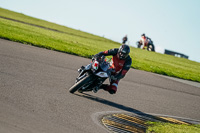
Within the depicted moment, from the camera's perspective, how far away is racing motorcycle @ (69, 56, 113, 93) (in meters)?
8.76

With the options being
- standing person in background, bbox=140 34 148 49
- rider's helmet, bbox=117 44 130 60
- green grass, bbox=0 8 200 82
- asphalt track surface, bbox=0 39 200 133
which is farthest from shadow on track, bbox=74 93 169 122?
standing person in background, bbox=140 34 148 49

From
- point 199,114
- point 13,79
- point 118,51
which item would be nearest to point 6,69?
point 13,79

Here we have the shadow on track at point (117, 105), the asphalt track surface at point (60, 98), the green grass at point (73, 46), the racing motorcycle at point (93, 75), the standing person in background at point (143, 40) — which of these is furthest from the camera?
the standing person in background at point (143, 40)

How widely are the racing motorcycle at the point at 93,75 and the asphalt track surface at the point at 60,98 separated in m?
0.33

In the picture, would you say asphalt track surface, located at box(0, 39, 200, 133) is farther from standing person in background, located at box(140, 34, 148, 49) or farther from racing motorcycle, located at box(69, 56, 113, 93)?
standing person in background, located at box(140, 34, 148, 49)

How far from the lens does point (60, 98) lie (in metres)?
8.30

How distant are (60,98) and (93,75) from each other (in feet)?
3.64

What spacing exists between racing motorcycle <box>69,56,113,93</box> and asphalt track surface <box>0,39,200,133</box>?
0.33 meters

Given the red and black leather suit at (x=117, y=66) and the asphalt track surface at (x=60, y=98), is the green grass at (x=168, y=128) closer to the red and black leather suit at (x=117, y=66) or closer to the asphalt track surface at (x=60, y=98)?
the asphalt track surface at (x=60, y=98)

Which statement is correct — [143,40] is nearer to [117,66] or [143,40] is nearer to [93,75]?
[117,66]

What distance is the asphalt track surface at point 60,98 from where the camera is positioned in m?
6.18

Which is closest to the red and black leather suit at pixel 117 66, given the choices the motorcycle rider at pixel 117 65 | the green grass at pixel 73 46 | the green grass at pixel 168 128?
the motorcycle rider at pixel 117 65

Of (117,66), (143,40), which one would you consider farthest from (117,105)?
(143,40)

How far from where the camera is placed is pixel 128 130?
741cm
